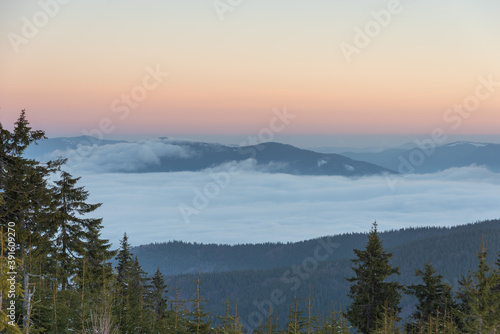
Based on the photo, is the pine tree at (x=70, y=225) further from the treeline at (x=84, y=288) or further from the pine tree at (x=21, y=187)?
the pine tree at (x=21, y=187)

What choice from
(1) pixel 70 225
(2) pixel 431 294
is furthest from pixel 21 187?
(2) pixel 431 294

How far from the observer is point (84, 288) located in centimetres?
2728

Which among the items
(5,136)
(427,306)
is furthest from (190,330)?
(427,306)

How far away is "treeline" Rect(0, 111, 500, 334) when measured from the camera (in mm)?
18500

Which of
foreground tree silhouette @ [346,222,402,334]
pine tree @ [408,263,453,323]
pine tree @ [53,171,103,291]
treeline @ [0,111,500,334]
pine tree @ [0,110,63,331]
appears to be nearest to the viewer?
treeline @ [0,111,500,334]

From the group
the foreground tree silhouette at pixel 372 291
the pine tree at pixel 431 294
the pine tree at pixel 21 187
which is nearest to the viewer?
the pine tree at pixel 21 187

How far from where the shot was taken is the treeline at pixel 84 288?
1850cm

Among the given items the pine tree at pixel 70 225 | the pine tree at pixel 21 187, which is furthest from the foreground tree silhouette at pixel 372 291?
the pine tree at pixel 21 187

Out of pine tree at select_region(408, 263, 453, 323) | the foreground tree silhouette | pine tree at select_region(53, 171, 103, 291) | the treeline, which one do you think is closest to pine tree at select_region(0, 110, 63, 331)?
the treeline

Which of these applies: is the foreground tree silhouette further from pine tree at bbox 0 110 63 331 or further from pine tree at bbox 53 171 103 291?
pine tree at bbox 0 110 63 331

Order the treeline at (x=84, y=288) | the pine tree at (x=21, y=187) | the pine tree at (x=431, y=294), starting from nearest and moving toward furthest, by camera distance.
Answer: the treeline at (x=84, y=288) < the pine tree at (x=21, y=187) < the pine tree at (x=431, y=294)

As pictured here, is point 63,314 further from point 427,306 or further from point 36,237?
point 427,306

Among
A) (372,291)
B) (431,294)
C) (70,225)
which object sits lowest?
(431,294)

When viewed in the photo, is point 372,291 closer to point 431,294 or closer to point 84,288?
point 431,294
